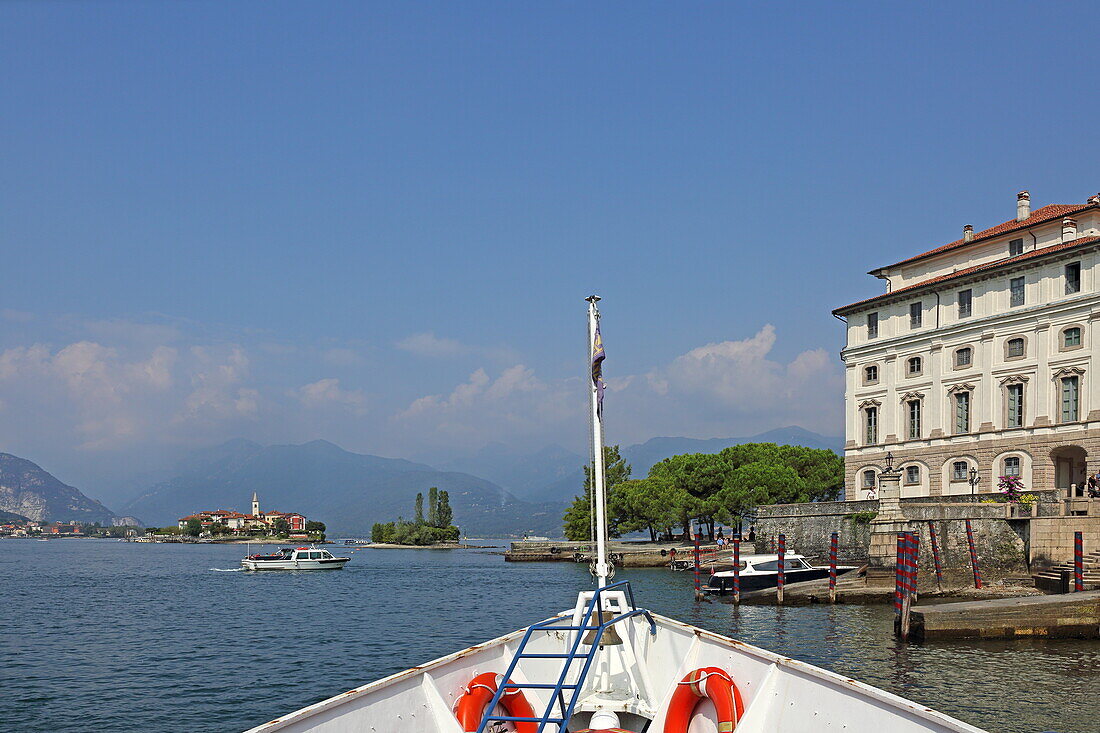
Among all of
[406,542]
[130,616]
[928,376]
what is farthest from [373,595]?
[406,542]

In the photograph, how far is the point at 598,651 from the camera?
13773mm

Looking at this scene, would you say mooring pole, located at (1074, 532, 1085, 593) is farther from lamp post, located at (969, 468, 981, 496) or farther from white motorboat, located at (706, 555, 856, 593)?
lamp post, located at (969, 468, 981, 496)

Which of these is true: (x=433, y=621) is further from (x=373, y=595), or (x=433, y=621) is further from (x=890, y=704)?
(x=890, y=704)

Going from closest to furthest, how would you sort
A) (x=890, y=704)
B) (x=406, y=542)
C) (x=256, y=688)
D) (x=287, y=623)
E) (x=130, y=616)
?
(x=890, y=704), (x=256, y=688), (x=287, y=623), (x=130, y=616), (x=406, y=542)

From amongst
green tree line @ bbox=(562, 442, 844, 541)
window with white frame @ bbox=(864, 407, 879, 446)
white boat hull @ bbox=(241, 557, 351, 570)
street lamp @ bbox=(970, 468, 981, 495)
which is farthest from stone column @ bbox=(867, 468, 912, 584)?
white boat hull @ bbox=(241, 557, 351, 570)

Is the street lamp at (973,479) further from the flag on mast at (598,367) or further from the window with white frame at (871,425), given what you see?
the flag on mast at (598,367)

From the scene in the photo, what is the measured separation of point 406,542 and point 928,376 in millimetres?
136793

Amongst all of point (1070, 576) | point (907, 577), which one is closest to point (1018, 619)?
point (907, 577)

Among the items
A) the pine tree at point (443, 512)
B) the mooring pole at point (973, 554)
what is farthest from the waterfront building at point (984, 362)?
the pine tree at point (443, 512)

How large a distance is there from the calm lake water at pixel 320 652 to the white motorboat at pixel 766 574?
101 inches

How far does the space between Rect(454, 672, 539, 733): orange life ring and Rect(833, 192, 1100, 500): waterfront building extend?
132 feet

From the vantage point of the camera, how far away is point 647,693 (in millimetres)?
13727

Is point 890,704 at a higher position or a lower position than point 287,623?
higher

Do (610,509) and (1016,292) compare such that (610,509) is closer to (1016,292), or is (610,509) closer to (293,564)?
(293,564)
